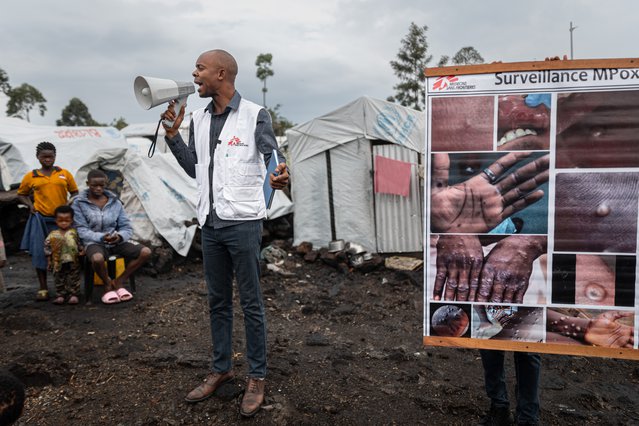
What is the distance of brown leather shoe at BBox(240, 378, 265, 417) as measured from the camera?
8.85ft

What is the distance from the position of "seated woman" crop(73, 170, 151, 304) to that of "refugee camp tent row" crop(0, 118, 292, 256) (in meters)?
1.88

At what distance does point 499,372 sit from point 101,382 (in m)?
2.63

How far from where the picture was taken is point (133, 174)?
7.57 m

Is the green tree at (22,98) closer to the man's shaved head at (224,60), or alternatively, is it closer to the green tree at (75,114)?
the green tree at (75,114)

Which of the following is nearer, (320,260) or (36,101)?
(320,260)

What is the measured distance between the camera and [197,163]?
2869mm

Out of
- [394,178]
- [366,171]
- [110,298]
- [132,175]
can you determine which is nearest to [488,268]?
[110,298]

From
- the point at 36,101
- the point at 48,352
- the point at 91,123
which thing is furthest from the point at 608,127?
the point at 91,123

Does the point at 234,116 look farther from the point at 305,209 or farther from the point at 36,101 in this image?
the point at 36,101

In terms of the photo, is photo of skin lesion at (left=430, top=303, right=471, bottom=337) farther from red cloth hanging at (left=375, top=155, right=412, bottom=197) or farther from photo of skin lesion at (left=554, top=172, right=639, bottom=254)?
red cloth hanging at (left=375, top=155, right=412, bottom=197)

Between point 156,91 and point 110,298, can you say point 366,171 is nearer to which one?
point 110,298

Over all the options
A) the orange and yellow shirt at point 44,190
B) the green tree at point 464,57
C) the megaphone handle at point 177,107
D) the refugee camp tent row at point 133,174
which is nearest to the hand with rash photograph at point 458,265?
the megaphone handle at point 177,107

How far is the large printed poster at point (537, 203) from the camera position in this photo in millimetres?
2059

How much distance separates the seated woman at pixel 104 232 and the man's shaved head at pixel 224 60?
3.15m
